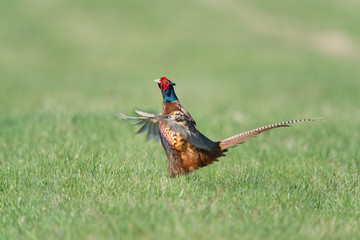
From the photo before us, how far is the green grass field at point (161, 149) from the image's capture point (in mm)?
3664

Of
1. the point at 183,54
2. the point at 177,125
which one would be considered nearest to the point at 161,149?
the point at 177,125

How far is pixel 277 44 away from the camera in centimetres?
2816

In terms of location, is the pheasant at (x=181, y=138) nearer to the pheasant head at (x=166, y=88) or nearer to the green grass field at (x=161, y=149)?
the pheasant head at (x=166, y=88)

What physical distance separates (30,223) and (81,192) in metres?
0.75

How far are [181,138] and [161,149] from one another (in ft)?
6.72

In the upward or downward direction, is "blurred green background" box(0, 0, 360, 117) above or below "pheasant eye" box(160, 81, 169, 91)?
above

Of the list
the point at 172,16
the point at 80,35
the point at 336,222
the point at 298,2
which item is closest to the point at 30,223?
the point at 336,222

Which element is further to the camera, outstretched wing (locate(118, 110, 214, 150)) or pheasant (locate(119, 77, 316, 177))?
pheasant (locate(119, 77, 316, 177))

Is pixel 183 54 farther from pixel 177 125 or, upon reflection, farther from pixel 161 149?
pixel 177 125

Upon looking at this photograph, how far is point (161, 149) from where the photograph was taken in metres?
6.75

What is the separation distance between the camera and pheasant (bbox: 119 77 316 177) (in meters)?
4.68

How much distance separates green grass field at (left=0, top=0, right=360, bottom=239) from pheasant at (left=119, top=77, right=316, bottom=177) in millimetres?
255

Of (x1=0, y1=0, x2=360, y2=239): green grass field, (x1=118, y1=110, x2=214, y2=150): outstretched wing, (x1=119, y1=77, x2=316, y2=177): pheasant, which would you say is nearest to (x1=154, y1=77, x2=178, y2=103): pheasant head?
(x1=119, y1=77, x2=316, y2=177): pheasant

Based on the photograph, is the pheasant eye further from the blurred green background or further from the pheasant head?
the blurred green background
